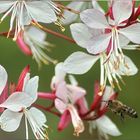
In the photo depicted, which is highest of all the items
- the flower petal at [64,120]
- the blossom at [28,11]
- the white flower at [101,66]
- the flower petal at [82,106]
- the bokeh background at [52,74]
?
the blossom at [28,11]

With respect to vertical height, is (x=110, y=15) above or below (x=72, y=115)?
above

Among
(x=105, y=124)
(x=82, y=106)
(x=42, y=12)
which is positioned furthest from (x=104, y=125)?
(x=42, y=12)

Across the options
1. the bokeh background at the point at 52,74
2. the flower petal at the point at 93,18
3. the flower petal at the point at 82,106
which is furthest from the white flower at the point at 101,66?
the bokeh background at the point at 52,74

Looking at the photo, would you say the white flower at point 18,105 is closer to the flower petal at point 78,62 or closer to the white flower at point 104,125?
the flower petal at point 78,62

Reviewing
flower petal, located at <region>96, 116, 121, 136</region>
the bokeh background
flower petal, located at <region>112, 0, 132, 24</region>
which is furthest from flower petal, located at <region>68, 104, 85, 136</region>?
the bokeh background

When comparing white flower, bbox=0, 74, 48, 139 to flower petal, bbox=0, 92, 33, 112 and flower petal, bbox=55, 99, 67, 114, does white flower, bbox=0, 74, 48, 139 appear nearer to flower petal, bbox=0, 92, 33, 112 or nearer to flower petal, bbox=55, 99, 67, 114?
flower petal, bbox=0, 92, 33, 112

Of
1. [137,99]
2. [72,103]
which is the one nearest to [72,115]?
[72,103]

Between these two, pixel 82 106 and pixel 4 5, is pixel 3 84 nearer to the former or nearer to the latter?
pixel 4 5

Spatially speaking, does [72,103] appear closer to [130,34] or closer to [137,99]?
[130,34]
